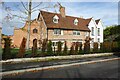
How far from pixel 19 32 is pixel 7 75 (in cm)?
4025

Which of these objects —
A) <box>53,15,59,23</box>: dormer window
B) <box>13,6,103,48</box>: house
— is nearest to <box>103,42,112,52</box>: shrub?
<box>13,6,103,48</box>: house

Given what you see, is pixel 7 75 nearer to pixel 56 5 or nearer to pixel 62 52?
pixel 62 52

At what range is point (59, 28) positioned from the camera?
1818 inches

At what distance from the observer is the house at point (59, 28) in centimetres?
4484

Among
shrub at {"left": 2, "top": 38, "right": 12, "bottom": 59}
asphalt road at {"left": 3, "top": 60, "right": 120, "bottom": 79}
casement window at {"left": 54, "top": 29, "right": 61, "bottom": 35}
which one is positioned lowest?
asphalt road at {"left": 3, "top": 60, "right": 120, "bottom": 79}

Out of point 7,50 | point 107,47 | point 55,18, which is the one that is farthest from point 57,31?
point 7,50

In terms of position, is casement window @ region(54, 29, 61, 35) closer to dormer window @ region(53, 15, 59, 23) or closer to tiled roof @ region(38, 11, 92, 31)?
tiled roof @ region(38, 11, 92, 31)

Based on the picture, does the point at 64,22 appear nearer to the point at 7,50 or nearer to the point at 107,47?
the point at 107,47

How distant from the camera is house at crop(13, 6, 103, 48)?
4484cm

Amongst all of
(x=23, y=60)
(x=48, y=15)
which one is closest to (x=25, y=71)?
(x=23, y=60)

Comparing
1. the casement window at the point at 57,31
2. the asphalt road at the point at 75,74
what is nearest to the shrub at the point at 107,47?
the casement window at the point at 57,31

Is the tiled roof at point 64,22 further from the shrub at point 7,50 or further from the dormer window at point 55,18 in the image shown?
the shrub at point 7,50

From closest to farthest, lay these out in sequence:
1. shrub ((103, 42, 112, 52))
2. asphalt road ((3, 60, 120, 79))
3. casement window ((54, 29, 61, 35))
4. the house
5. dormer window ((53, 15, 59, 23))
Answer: asphalt road ((3, 60, 120, 79)), shrub ((103, 42, 112, 52)), the house, casement window ((54, 29, 61, 35)), dormer window ((53, 15, 59, 23))

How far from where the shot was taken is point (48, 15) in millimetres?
47438
